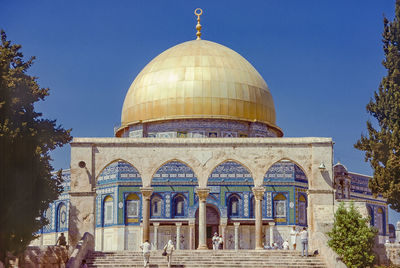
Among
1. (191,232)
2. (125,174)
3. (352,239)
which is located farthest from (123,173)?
(352,239)

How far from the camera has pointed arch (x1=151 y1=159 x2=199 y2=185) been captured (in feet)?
102

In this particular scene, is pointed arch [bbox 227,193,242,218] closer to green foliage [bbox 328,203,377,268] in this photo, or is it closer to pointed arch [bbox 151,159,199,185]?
A: pointed arch [bbox 151,159,199,185]

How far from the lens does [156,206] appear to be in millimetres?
30812

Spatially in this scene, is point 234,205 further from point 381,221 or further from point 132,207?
point 381,221

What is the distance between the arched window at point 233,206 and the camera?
30.7m

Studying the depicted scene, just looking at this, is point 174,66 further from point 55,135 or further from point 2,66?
point 2,66

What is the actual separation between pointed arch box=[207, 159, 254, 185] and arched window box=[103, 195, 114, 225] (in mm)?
4213

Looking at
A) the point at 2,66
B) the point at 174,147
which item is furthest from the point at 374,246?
the point at 2,66

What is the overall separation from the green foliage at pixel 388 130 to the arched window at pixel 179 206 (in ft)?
35.3

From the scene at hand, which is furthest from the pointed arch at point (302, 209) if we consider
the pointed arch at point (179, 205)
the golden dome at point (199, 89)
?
the pointed arch at point (179, 205)

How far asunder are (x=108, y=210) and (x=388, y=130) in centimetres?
1395

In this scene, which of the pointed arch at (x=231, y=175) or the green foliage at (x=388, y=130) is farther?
the pointed arch at (x=231, y=175)

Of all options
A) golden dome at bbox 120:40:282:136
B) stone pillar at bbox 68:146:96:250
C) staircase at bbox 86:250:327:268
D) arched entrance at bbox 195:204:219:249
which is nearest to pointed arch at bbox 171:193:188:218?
arched entrance at bbox 195:204:219:249

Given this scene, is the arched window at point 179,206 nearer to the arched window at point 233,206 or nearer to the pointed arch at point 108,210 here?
the arched window at point 233,206
